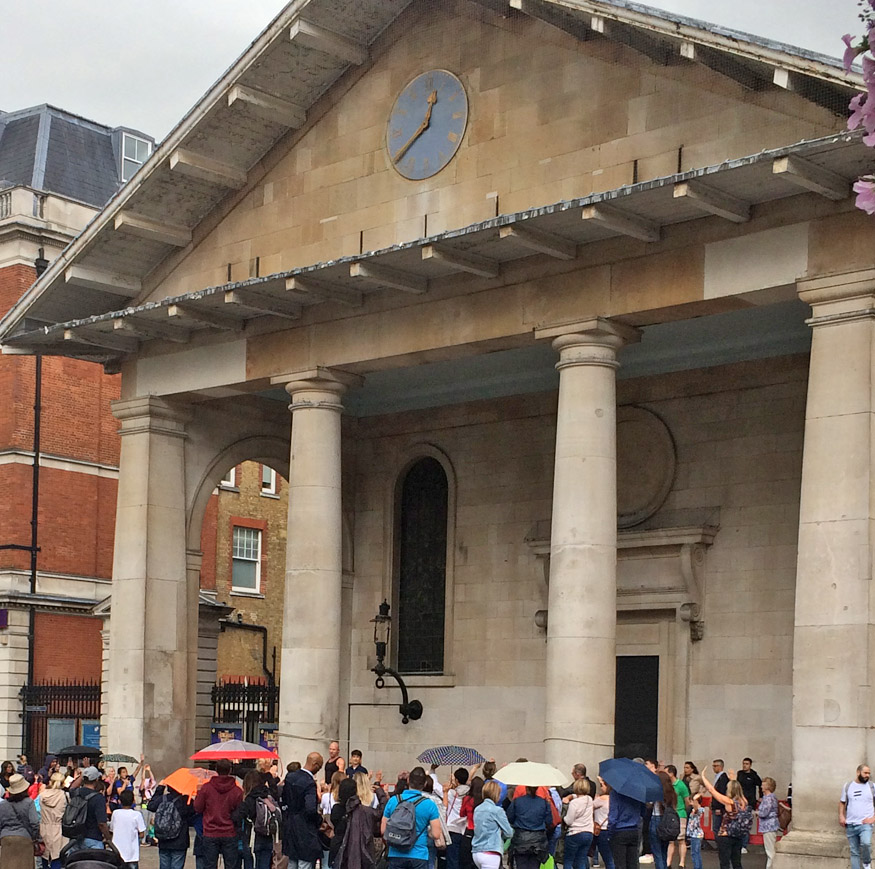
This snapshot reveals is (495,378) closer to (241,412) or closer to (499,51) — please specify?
(241,412)

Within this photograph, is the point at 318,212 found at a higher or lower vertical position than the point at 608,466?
higher

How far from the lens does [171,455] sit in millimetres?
30438

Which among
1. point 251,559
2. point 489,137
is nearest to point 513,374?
point 489,137

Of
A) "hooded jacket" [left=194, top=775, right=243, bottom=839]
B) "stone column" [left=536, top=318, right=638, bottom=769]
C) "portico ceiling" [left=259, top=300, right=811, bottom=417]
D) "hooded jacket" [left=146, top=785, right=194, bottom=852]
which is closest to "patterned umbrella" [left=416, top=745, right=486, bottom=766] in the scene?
"stone column" [left=536, top=318, right=638, bottom=769]

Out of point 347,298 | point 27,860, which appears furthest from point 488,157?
point 27,860

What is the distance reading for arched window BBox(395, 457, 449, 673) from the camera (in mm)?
32688

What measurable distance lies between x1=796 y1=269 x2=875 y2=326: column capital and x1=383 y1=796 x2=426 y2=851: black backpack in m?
8.38

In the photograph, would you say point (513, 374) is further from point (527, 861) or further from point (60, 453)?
point (60, 453)

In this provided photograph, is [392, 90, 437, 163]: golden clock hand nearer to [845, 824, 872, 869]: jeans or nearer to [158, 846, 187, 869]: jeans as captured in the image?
[158, 846, 187, 869]: jeans

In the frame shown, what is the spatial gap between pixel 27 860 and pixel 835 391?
11.0 meters

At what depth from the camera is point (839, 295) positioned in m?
20.9

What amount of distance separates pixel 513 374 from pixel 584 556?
8.38m

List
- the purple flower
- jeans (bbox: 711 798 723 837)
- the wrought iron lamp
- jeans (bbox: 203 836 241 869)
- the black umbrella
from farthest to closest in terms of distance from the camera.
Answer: the wrought iron lamp, the black umbrella, jeans (bbox: 711 798 723 837), jeans (bbox: 203 836 241 869), the purple flower

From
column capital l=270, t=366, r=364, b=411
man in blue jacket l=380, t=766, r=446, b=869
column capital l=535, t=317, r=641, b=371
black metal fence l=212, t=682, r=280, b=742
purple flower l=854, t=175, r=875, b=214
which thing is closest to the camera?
purple flower l=854, t=175, r=875, b=214
